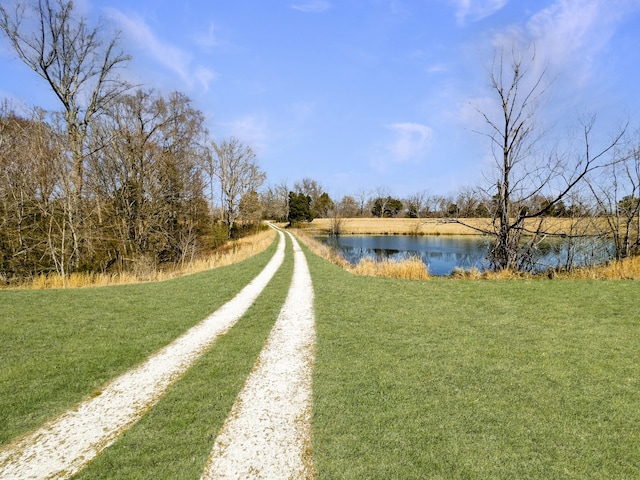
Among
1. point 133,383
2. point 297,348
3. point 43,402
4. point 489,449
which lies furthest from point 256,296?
point 489,449

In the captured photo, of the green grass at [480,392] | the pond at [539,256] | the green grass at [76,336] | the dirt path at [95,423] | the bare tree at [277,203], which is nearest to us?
the green grass at [480,392]

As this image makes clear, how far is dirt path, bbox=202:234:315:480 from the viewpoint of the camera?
2.73m

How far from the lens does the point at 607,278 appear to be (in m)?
10.6

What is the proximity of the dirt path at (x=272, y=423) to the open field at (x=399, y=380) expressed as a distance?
14 centimetres

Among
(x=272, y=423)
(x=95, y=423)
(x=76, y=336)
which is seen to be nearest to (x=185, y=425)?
(x=272, y=423)

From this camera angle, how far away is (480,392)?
370 cm

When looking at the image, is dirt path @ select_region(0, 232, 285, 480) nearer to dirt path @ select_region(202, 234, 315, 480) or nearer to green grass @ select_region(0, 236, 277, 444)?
green grass @ select_region(0, 236, 277, 444)

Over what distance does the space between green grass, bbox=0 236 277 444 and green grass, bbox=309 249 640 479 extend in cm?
305

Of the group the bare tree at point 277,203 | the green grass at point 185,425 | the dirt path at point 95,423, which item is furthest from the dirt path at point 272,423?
the bare tree at point 277,203

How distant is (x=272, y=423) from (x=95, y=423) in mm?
1915

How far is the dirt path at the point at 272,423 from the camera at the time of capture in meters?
2.73

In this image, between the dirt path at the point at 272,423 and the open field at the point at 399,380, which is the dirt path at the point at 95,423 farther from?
the dirt path at the point at 272,423

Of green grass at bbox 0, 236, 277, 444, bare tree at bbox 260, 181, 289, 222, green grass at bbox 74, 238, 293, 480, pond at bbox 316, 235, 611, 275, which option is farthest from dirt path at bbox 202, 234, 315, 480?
bare tree at bbox 260, 181, 289, 222

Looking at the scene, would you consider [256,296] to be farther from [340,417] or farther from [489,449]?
[489,449]
